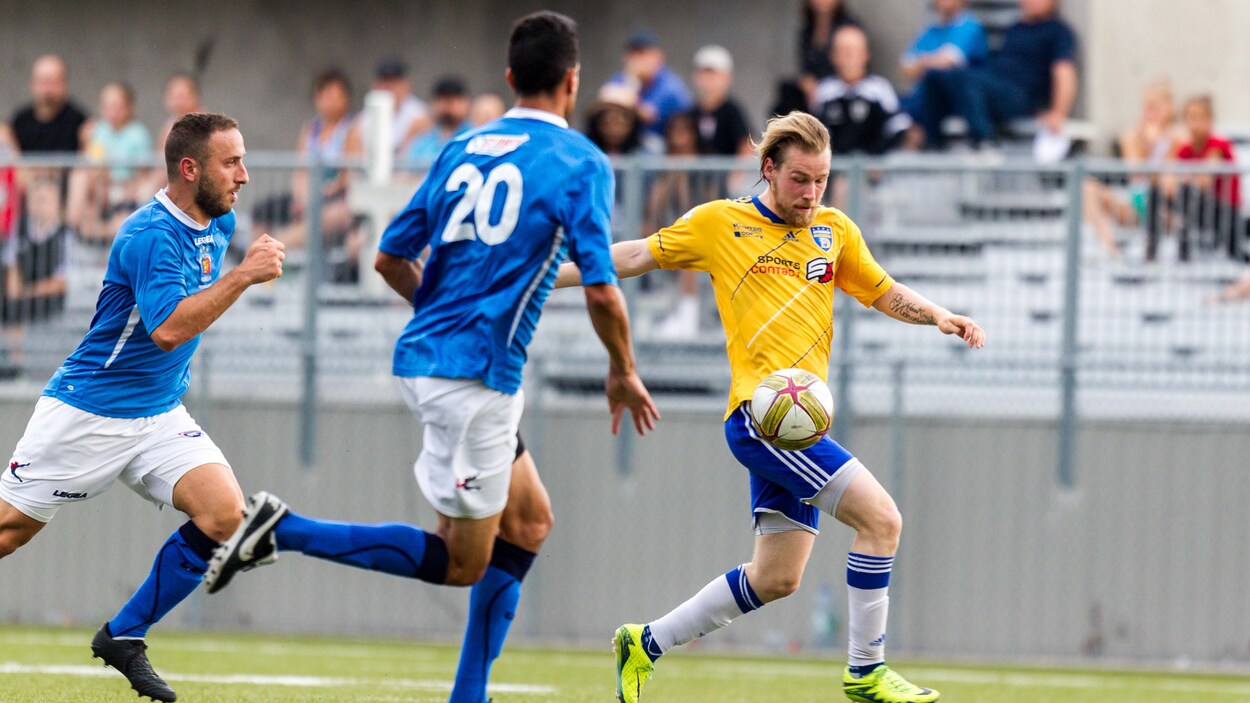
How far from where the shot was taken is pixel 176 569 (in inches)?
260

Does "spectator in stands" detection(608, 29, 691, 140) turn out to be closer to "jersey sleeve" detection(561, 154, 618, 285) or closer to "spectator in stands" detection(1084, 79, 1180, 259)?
"spectator in stands" detection(1084, 79, 1180, 259)

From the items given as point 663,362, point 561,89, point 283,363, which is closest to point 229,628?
point 283,363

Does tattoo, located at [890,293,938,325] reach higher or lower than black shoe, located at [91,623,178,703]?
higher

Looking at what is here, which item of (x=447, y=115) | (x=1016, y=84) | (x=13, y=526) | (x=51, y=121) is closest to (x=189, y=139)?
(x=13, y=526)

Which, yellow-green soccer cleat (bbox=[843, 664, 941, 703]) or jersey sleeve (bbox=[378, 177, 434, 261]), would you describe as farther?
yellow-green soccer cleat (bbox=[843, 664, 941, 703])

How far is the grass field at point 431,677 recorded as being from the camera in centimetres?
782

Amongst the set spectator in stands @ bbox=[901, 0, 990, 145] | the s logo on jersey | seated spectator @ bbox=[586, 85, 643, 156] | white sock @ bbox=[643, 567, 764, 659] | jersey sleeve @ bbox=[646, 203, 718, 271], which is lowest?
white sock @ bbox=[643, 567, 764, 659]

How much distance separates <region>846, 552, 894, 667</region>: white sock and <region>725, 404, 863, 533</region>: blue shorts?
0.26 meters

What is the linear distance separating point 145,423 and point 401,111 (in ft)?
27.3

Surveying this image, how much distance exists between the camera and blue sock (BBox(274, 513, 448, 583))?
18.9ft

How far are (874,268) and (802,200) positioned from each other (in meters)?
0.53

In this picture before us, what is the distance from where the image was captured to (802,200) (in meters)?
6.71

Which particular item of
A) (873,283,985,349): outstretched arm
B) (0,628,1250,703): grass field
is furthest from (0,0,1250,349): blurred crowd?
(873,283,985,349): outstretched arm

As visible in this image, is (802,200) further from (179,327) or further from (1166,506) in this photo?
(1166,506)
